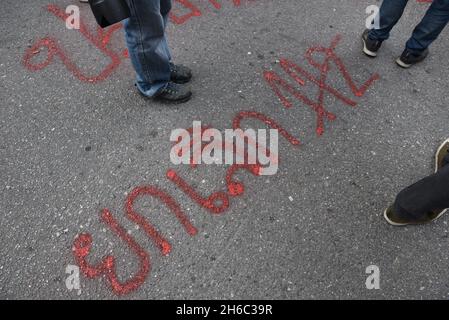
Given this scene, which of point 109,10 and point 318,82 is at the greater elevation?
point 109,10

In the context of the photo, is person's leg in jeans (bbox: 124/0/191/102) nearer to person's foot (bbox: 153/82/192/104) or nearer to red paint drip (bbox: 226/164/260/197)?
person's foot (bbox: 153/82/192/104)

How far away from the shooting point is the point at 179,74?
2.50 m

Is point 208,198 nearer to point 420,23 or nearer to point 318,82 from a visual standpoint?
point 318,82

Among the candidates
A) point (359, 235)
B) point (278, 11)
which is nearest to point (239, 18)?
point (278, 11)

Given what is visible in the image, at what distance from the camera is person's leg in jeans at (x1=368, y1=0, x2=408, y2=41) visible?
241 centimetres

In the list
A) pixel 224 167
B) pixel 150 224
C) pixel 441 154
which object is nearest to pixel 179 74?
pixel 224 167

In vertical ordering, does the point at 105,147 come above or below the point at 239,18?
below

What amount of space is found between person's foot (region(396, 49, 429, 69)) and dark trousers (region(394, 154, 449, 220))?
1.23 metres

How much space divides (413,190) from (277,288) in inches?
32.9

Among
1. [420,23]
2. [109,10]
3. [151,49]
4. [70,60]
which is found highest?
[109,10]

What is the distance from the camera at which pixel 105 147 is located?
2.23 m

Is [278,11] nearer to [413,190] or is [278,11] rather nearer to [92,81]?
[92,81]

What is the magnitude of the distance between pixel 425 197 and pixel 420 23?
4.64ft

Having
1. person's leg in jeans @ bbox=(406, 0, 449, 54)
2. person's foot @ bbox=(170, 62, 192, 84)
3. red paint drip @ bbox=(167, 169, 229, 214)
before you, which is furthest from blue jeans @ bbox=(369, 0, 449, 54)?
red paint drip @ bbox=(167, 169, 229, 214)
